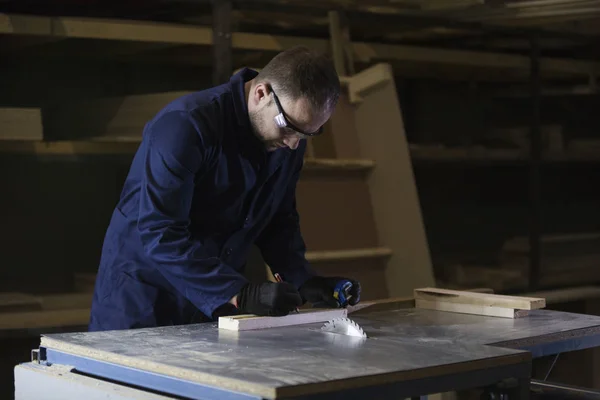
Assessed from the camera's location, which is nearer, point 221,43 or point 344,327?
point 344,327

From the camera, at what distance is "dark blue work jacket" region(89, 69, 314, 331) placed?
2742 mm

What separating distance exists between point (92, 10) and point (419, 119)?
256 centimetres

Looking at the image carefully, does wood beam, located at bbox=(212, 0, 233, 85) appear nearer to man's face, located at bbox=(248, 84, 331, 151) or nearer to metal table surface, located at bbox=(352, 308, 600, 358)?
man's face, located at bbox=(248, 84, 331, 151)

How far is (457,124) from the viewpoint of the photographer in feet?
21.8

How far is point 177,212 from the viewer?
275 cm

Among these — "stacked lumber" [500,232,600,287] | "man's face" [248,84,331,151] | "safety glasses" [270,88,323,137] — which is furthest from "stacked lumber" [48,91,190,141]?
"stacked lumber" [500,232,600,287]

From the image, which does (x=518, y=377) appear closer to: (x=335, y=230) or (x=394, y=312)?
(x=394, y=312)

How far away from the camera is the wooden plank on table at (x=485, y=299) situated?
3115mm

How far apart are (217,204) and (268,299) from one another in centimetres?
41

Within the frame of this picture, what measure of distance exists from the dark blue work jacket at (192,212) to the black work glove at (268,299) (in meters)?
0.05

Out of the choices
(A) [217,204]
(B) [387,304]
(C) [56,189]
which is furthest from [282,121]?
(C) [56,189]

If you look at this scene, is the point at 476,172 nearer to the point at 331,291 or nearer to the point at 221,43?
the point at 221,43

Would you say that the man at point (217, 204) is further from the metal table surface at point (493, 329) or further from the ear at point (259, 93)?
the metal table surface at point (493, 329)

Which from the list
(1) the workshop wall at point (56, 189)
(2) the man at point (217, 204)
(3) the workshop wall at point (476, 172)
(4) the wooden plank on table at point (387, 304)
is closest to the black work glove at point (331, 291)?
(2) the man at point (217, 204)
